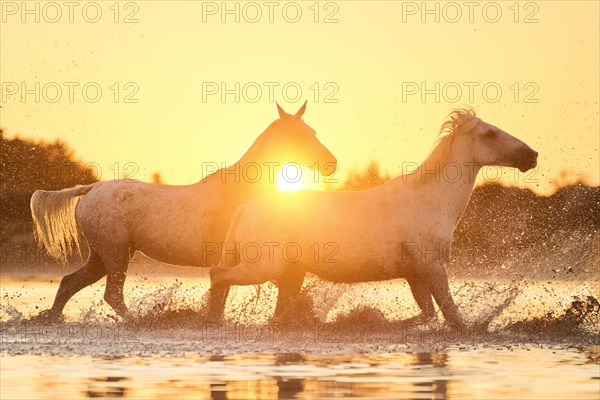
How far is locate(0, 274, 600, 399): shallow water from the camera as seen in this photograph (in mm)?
10367

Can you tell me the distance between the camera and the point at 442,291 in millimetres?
15000

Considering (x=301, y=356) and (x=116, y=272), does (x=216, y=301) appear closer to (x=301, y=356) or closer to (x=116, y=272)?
(x=116, y=272)

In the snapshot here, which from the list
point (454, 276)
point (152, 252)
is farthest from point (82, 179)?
point (152, 252)

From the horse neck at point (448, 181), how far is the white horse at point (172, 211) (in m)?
1.51

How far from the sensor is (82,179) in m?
44.4

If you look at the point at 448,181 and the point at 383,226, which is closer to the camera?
the point at 383,226

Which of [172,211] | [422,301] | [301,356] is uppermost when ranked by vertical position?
[172,211]

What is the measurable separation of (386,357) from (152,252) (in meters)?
5.10

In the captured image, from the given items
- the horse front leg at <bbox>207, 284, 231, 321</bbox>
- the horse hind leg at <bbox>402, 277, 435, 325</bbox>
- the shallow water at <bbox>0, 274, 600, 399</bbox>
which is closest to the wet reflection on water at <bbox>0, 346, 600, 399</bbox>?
the shallow water at <bbox>0, 274, 600, 399</bbox>

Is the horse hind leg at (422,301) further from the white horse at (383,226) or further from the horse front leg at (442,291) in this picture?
the horse front leg at (442,291)

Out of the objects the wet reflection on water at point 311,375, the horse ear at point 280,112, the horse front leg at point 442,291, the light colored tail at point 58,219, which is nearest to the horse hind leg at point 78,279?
the light colored tail at point 58,219

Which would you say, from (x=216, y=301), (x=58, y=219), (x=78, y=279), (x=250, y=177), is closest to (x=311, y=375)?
(x=216, y=301)

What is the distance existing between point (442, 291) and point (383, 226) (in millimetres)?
866

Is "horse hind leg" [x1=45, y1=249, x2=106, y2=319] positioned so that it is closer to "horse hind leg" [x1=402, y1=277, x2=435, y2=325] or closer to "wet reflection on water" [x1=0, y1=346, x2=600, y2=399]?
"horse hind leg" [x1=402, y1=277, x2=435, y2=325]
